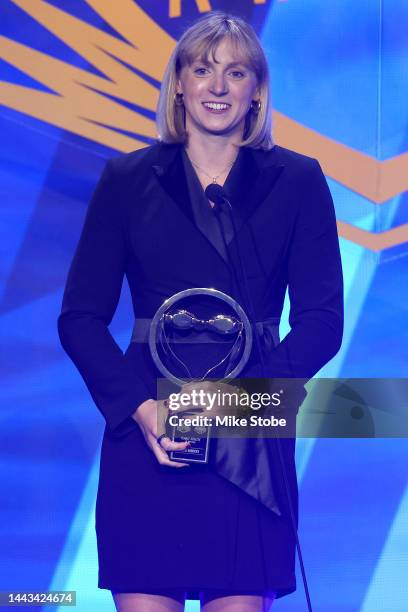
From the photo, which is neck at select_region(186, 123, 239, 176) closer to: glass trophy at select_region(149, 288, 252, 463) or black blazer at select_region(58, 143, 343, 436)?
black blazer at select_region(58, 143, 343, 436)

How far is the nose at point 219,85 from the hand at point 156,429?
0.68 metres

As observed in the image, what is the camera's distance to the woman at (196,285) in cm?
212

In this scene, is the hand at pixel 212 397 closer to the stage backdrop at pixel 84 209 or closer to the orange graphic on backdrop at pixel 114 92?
the stage backdrop at pixel 84 209

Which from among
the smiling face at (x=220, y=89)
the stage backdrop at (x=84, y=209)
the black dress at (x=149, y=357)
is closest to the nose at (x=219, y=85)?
the smiling face at (x=220, y=89)

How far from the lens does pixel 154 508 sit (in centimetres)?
214

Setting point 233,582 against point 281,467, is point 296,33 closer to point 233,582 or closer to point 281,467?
point 281,467

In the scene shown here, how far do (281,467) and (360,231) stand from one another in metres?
0.91

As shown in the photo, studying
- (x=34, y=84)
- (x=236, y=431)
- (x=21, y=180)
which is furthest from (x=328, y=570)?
(x=34, y=84)

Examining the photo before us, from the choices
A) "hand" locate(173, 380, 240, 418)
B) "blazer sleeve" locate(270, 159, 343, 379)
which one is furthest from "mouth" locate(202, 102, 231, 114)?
"hand" locate(173, 380, 240, 418)

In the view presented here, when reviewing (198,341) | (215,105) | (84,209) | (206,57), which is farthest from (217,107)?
(84,209)

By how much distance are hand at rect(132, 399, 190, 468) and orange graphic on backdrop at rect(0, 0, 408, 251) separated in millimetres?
976

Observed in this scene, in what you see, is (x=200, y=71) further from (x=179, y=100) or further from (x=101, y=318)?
(x=101, y=318)

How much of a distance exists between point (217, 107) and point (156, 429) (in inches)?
28.0

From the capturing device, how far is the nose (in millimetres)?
2232
